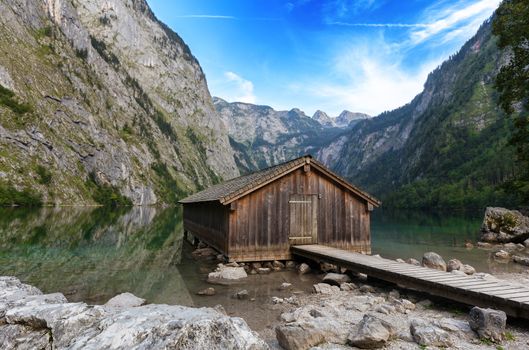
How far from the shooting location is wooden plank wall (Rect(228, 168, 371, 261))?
17.8 meters

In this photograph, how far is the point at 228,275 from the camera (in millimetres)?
15633

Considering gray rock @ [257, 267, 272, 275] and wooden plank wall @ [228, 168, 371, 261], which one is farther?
wooden plank wall @ [228, 168, 371, 261]

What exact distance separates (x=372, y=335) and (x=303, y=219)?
491 inches

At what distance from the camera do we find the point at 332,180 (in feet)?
65.2

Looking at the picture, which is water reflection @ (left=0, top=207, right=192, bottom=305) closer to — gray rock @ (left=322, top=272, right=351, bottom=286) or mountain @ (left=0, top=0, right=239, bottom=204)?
gray rock @ (left=322, top=272, right=351, bottom=286)

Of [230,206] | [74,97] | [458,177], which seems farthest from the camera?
[458,177]

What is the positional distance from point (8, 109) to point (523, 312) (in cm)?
10310

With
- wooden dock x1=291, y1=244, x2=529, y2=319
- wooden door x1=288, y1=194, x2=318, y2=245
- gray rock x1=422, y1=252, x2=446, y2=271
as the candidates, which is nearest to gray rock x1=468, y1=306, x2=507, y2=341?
wooden dock x1=291, y1=244, x2=529, y2=319

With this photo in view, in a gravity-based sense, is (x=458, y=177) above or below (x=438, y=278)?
above

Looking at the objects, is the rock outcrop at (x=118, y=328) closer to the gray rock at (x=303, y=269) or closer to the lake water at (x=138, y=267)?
the lake water at (x=138, y=267)

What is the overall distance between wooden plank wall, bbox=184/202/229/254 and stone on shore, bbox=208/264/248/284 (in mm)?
2127

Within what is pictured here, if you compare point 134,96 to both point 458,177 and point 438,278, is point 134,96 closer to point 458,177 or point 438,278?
point 458,177

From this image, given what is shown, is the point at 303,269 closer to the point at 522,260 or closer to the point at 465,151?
the point at 522,260

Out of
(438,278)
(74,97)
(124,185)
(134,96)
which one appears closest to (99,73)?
(134,96)
